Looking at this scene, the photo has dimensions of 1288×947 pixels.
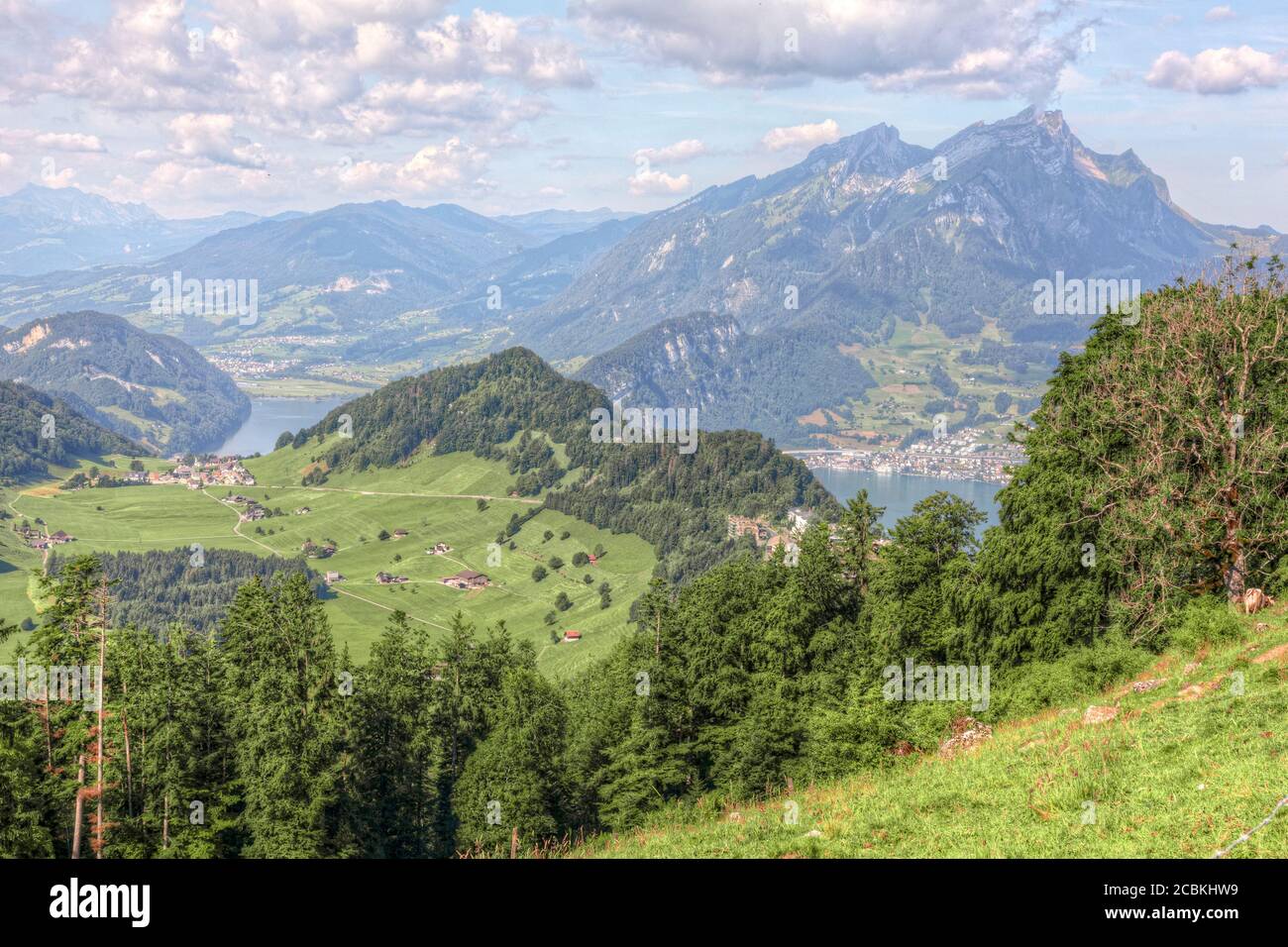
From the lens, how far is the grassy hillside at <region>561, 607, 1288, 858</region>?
63.8ft

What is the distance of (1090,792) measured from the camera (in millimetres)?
22594

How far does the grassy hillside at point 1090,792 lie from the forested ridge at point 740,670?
6888 millimetres

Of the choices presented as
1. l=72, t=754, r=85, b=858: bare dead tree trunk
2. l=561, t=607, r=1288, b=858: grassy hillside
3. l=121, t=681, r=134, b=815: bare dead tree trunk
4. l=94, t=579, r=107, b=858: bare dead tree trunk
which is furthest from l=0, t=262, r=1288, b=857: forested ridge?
l=561, t=607, r=1288, b=858: grassy hillside

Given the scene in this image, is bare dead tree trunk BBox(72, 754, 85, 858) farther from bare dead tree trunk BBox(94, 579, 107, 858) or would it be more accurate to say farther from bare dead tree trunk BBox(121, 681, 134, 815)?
bare dead tree trunk BBox(121, 681, 134, 815)

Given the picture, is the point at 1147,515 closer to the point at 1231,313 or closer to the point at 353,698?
the point at 1231,313

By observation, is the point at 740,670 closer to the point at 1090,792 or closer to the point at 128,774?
the point at 128,774

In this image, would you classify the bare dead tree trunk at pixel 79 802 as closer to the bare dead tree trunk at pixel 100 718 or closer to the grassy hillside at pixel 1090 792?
the bare dead tree trunk at pixel 100 718

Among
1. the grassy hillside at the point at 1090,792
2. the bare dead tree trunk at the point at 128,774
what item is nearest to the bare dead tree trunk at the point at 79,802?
the bare dead tree trunk at the point at 128,774

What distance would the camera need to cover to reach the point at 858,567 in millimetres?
69812

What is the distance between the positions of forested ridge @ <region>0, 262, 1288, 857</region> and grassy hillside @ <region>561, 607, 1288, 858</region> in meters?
6.89

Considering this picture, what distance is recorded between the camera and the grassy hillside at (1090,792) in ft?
63.8

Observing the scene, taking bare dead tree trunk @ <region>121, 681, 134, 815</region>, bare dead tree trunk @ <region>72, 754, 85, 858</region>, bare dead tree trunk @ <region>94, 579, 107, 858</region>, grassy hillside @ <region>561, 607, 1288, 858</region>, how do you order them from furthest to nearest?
1. bare dead tree trunk @ <region>121, 681, 134, 815</region>
2. bare dead tree trunk @ <region>94, 579, 107, 858</region>
3. bare dead tree trunk @ <region>72, 754, 85, 858</region>
4. grassy hillside @ <region>561, 607, 1288, 858</region>

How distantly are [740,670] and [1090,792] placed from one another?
39.5 m
